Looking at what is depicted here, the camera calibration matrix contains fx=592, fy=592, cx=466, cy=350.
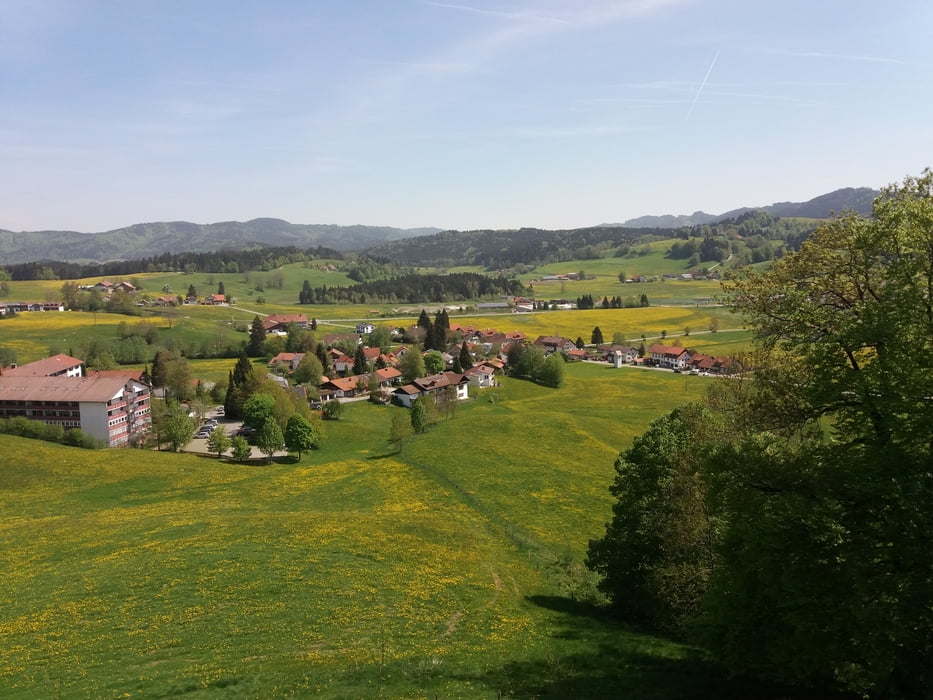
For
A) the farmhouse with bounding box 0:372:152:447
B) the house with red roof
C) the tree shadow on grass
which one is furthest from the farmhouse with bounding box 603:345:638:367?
the tree shadow on grass

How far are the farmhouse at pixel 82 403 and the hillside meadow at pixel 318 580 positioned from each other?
6.96m

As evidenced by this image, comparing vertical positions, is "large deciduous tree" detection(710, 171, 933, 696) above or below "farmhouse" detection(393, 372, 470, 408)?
above

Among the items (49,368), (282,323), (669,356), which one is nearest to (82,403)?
(49,368)

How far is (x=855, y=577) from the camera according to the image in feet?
42.8

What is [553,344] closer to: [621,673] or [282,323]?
[282,323]

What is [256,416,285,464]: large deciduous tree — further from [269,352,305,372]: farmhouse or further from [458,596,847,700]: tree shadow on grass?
[458,596,847,700]: tree shadow on grass

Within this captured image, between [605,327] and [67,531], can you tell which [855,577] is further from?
[605,327]

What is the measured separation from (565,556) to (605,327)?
144497 mm

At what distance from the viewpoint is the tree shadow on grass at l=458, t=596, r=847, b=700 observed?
17125mm

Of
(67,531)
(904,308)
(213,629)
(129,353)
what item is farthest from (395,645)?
(129,353)

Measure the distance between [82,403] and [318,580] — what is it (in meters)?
57.1

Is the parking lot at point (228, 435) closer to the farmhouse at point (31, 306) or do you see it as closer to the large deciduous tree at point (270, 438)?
the large deciduous tree at point (270, 438)

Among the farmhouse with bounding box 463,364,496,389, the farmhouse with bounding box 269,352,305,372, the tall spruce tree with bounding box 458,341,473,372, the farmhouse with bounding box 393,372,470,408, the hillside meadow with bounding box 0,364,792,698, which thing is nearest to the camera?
the hillside meadow with bounding box 0,364,792,698

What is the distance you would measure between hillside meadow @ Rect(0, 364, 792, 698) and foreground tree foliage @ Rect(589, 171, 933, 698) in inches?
147
